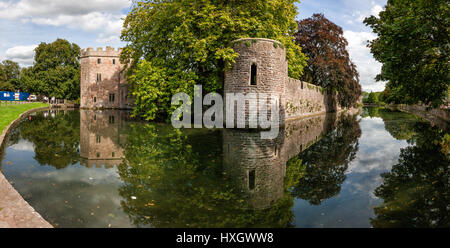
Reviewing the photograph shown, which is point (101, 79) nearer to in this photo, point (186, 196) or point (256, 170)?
point (256, 170)

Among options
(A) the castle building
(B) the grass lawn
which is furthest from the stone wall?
(A) the castle building

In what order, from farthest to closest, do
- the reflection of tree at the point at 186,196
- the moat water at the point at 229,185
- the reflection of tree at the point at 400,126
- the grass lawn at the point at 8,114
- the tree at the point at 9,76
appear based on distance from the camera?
the tree at the point at 9,76 < the reflection of tree at the point at 400,126 < the grass lawn at the point at 8,114 < the moat water at the point at 229,185 < the reflection of tree at the point at 186,196

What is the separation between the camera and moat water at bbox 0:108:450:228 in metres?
3.95

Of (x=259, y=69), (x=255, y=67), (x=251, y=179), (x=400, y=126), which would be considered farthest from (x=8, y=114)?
(x=400, y=126)

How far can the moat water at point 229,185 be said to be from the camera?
13.0ft

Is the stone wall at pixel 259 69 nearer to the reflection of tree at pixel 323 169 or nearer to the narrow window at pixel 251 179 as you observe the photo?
the reflection of tree at pixel 323 169

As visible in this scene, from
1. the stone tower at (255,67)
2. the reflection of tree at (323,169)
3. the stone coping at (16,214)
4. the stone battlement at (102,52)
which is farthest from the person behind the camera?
the stone battlement at (102,52)

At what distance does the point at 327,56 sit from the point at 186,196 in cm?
3179

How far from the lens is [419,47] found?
12.3m

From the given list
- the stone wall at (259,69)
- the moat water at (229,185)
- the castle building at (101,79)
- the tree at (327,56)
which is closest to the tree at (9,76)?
the castle building at (101,79)

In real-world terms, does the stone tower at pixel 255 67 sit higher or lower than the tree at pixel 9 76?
lower

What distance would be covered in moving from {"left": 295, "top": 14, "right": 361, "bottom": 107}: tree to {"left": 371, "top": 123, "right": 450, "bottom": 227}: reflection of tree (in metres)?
25.7

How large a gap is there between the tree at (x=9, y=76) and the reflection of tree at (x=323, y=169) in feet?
232

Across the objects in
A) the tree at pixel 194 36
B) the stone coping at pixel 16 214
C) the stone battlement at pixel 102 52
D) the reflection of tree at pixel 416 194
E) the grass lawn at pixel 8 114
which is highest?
the stone battlement at pixel 102 52
